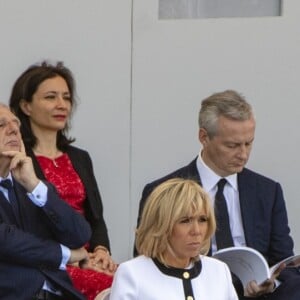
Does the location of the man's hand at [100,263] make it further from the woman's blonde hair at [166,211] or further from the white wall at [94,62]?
the white wall at [94,62]

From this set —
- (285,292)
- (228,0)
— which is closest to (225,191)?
(285,292)

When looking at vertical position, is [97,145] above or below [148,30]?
below

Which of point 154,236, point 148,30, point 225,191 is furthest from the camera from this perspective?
point 148,30

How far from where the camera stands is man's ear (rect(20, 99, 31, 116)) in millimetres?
6340

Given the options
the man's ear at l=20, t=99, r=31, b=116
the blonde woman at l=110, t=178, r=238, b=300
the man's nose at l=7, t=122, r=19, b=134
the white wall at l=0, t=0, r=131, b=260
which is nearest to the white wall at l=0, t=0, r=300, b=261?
the white wall at l=0, t=0, r=131, b=260

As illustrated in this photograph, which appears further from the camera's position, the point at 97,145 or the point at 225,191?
the point at 97,145

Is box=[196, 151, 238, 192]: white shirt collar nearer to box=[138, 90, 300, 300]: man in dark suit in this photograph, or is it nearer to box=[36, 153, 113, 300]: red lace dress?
box=[138, 90, 300, 300]: man in dark suit

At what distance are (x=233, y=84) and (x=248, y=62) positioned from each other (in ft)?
0.48

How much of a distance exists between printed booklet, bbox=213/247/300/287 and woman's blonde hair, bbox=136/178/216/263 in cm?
47

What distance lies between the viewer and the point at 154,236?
510cm

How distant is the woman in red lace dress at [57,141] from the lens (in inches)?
244

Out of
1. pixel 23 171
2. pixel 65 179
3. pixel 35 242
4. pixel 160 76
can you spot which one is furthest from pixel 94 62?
pixel 35 242

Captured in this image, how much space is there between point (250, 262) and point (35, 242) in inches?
36.3

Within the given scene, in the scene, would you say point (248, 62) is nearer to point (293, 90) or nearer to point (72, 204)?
point (293, 90)
